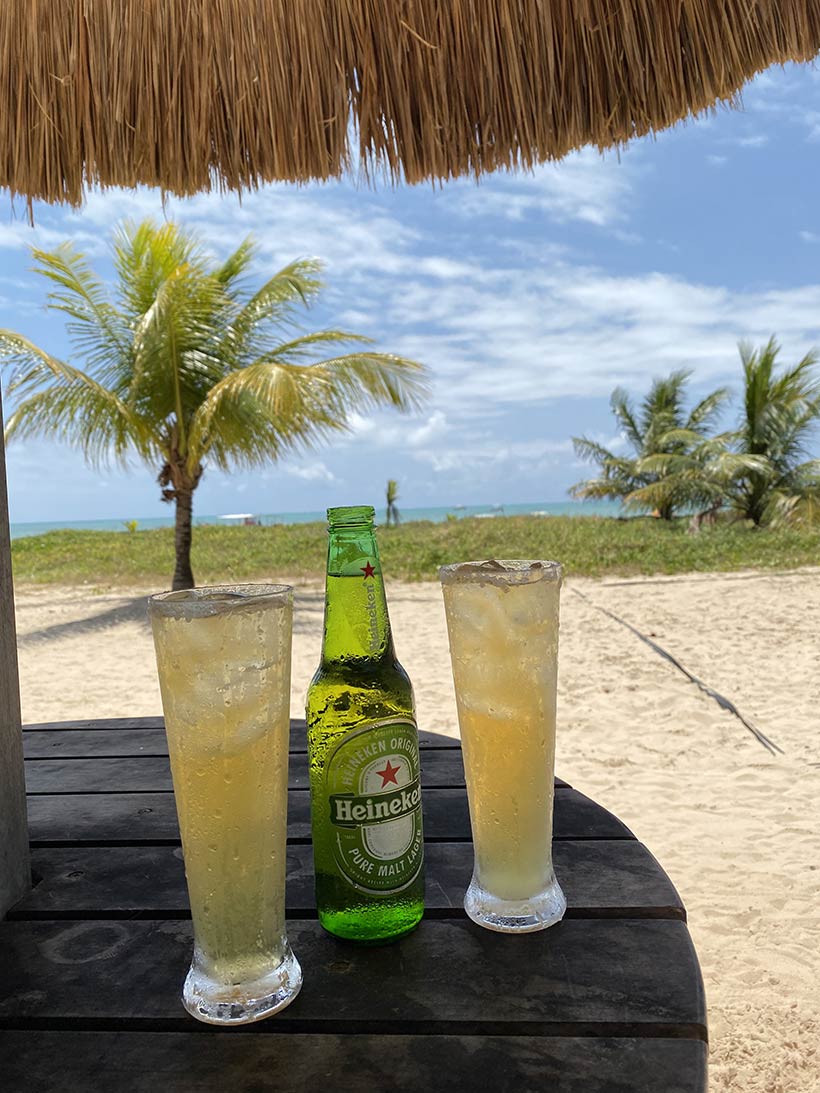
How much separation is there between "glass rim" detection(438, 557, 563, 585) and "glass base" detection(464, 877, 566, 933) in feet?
0.98

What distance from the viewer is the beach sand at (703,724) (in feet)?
6.61

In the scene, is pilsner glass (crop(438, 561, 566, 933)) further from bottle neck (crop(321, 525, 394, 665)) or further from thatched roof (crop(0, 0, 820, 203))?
thatched roof (crop(0, 0, 820, 203))

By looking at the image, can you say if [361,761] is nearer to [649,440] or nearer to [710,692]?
[710,692]

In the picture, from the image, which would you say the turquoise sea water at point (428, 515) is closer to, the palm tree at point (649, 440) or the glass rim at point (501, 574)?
the palm tree at point (649, 440)

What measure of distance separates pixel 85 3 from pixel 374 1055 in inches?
82.4

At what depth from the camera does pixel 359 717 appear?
2.47 ft

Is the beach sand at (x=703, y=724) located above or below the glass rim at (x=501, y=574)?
below

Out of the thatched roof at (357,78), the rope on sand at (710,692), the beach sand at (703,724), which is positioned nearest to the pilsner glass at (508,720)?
the beach sand at (703,724)

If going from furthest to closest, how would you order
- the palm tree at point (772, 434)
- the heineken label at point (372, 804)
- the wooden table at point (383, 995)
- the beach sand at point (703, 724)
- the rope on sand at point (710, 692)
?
the palm tree at point (772, 434), the rope on sand at point (710, 692), the beach sand at point (703, 724), the heineken label at point (372, 804), the wooden table at point (383, 995)

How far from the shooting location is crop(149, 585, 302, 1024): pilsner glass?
2.01ft

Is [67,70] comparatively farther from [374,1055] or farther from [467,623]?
[374,1055]

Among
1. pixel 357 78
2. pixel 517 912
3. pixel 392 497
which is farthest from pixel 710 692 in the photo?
pixel 392 497

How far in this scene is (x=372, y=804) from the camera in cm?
72

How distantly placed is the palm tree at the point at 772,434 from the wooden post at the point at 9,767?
1485 cm
